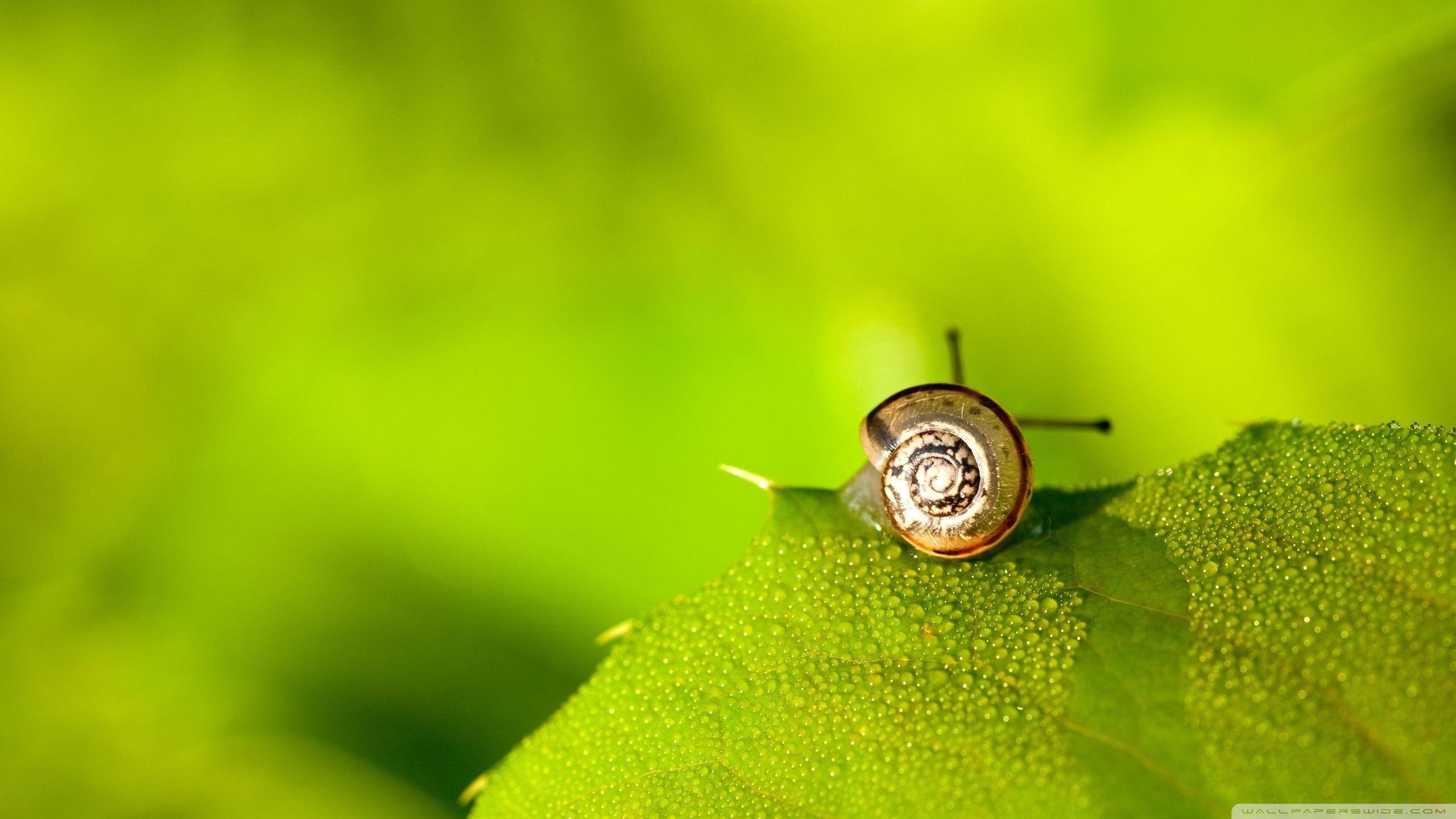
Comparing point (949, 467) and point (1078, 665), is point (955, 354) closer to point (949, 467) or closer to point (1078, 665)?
point (949, 467)

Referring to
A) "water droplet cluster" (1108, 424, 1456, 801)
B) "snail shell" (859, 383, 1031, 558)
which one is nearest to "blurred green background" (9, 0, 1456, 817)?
"snail shell" (859, 383, 1031, 558)

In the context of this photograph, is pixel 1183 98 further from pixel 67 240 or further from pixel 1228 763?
pixel 67 240

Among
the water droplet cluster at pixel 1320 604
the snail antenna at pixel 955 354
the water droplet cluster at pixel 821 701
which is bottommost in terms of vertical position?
the water droplet cluster at pixel 821 701

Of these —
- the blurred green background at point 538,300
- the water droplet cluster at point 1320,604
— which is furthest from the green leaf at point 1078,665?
the blurred green background at point 538,300

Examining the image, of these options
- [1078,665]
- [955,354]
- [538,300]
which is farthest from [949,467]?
[538,300]

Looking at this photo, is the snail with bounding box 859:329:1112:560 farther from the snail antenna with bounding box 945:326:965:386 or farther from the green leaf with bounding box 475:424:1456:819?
the snail antenna with bounding box 945:326:965:386

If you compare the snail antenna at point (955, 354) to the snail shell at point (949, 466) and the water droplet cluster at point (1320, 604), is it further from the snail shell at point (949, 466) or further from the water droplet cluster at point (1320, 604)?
the water droplet cluster at point (1320, 604)
